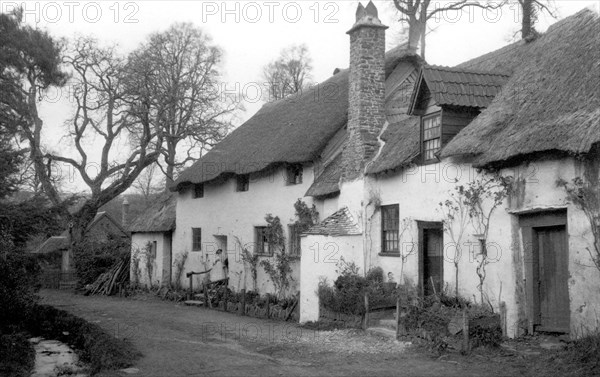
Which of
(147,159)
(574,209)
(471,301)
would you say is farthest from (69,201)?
(147,159)

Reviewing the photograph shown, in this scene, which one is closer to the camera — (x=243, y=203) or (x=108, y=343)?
(x=108, y=343)

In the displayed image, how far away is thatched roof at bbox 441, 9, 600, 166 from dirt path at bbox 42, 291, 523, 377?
12.9 ft

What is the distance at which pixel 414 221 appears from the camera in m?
15.9

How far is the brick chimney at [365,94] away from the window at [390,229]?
4.40 feet

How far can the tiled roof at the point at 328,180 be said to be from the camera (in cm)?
1907

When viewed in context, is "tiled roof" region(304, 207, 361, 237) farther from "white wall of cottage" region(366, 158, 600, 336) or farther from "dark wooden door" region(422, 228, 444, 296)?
"dark wooden door" region(422, 228, 444, 296)

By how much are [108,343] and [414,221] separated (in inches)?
293

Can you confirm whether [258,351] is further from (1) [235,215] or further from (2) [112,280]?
(2) [112,280]

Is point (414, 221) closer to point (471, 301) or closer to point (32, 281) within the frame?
point (471, 301)

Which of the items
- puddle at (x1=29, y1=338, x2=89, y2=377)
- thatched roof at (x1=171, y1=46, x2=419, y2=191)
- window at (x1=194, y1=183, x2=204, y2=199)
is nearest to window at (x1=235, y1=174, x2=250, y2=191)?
thatched roof at (x1=171, y1=46, x2=419, y2=191)

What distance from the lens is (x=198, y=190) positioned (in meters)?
27.7

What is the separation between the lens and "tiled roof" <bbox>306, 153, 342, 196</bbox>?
19066mm

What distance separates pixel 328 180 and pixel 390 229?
3.19 meters

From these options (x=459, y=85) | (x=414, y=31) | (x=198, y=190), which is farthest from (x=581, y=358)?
(x=414, y=31)
